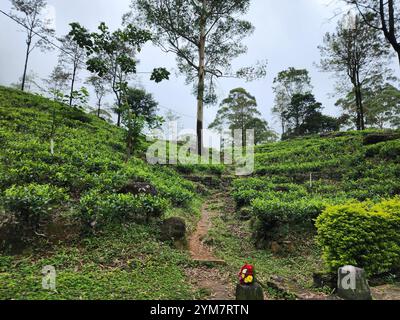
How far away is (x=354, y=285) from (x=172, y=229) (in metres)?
3.59

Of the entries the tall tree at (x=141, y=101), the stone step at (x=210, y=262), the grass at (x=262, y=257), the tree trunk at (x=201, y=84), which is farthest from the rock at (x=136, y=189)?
the tall tree at (x=141, y=101)

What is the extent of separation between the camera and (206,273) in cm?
480

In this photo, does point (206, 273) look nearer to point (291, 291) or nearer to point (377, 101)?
point (291, 291)

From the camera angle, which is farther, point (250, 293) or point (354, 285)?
point (354, 285)

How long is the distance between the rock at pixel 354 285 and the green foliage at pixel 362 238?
2.48 ft

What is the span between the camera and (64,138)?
442 inches

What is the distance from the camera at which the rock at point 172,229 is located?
569cm

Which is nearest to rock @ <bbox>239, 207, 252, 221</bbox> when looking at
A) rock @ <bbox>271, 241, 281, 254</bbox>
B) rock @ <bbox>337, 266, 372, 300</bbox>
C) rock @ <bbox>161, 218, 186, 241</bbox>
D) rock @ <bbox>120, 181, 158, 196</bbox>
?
rock @ <bbox>271, 241, 281, 254</bbox>

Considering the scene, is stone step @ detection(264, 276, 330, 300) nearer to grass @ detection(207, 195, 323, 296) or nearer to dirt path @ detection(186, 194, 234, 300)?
grass @ detection(207, 195, 323, 296)

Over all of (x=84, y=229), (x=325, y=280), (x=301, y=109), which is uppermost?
(x=301, y=109)

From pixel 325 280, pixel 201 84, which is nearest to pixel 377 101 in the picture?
pixel 201 84

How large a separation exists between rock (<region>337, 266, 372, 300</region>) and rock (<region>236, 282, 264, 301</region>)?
1182 mm

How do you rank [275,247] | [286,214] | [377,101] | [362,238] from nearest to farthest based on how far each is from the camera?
1. [362,238]
2. [275,247]
3. [286,214]
4. [377,101]
